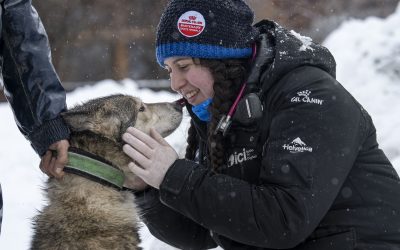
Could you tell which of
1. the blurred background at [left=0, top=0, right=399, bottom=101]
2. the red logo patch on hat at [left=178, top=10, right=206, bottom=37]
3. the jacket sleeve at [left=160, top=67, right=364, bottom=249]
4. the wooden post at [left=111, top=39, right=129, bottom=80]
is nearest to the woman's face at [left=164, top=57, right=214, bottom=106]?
the red logo patch on hat at [left=178, top=10, right=206, bottom=37]

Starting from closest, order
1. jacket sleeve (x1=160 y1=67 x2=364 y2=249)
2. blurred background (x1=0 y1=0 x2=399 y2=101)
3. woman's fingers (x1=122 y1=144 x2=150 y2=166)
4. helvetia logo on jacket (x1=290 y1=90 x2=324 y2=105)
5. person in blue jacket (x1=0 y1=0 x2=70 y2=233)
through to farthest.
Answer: jacket sleeve (x1=160 y1=67 x2=364 y2=249) < helvetia logo on jacket (x1=290 y1=90 x2=324 y2=105) < woman's fingers (x1=122 y1=144 x2=150 y2=166) < person in blue jacket (x1=0 y1=0 x2=70 y2=233) < blurred background (x1=0 y1=0 x2=399 y2=101)

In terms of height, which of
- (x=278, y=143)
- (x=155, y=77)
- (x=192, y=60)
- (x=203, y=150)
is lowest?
(x=155, y=77)

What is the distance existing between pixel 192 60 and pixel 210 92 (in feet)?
0.57

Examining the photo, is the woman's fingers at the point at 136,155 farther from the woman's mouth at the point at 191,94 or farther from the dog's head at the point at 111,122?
the woman's mouth at the point at 191,94

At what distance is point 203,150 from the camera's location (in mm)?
3410

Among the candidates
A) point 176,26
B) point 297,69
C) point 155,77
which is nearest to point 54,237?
point 176,26

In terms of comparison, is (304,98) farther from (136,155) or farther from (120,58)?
(120,58)

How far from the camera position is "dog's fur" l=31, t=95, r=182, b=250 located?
2.94 meters

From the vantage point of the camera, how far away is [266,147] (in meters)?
2.75

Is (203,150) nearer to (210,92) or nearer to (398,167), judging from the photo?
(210,92)

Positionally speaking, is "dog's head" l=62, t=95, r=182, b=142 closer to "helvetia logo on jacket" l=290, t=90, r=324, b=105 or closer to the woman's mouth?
the woman's mouth

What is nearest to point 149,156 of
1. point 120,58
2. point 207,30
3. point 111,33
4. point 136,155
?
point 136,155

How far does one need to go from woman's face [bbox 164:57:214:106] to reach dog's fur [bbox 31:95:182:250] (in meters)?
0.36

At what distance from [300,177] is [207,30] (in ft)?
2.62
